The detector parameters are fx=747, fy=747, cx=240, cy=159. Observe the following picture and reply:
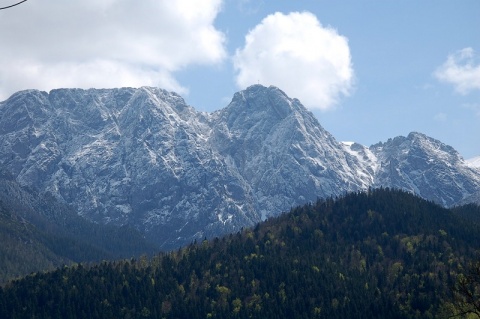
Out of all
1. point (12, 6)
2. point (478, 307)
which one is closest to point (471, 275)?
point (478, 307)

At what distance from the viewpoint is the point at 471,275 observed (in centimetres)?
6938

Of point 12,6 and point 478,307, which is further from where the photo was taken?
point 12,6

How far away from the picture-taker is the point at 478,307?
204 ft

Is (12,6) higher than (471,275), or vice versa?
(12,6)

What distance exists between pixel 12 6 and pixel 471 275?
161 ft

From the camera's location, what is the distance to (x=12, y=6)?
68750mm

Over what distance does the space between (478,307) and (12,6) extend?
49.0 m

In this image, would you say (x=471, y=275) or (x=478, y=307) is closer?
(x=478, y=307)

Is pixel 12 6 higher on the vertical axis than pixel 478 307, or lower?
higher

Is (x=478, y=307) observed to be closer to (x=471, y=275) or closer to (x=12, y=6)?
(x=471, y=275)

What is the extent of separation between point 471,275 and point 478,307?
7.53 meters
